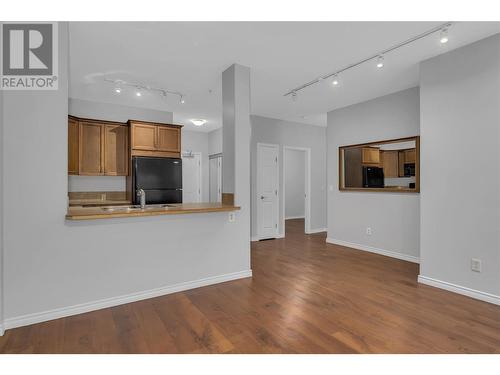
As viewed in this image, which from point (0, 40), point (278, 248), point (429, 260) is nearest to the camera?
point (0, 40)

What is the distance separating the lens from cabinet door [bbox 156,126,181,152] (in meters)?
4.95

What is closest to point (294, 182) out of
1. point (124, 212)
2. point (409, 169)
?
point (409, 169)

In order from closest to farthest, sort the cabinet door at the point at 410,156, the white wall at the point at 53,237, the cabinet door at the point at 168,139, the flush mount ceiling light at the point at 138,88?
the white wall at the point at 53,237 < the flush mount ceiling light at the point at 138,88 < the cabinet door at the point at 410,156 < the cabinet door at the point at 168,139

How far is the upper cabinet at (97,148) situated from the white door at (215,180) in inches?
114

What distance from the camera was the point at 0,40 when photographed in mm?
2195

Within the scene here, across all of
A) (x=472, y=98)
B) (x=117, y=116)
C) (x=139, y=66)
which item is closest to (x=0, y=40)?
(x=139, y=66)

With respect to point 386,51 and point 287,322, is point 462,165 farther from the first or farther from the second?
point 287,322

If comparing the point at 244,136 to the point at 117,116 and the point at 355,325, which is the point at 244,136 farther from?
the point at 117,116

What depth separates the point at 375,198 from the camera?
183 inches

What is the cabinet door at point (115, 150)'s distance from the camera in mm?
4707

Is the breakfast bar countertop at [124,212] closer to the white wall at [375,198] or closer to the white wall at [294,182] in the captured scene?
the white wall at [375,198]

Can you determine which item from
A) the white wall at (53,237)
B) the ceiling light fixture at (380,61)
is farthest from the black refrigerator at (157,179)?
the ceiling light fixture at (380,61)

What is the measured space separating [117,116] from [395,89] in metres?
4.78

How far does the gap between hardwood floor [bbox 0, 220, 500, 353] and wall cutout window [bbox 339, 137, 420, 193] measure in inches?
62.4
